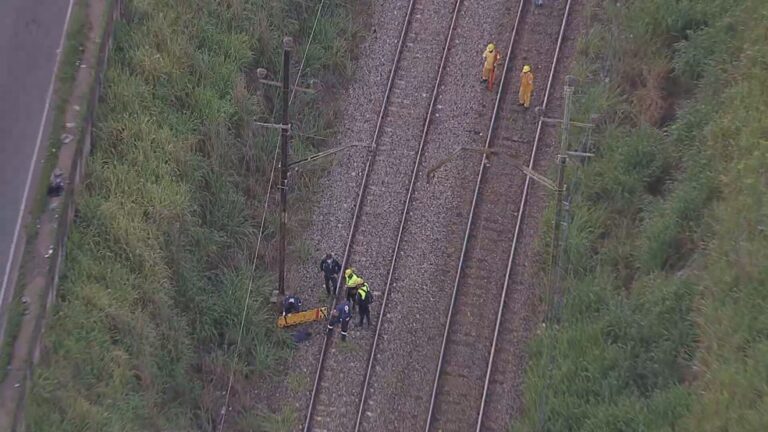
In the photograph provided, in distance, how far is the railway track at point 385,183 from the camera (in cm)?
1505

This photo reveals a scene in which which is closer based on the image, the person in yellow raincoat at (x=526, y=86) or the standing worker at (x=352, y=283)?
the standing worker at (x=352, y=283)

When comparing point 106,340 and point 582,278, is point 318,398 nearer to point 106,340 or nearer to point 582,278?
point 106,340

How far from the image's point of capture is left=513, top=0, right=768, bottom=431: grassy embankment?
11914mm

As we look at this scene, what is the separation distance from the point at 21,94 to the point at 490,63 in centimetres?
937

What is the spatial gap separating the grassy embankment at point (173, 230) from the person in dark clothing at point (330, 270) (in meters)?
1.11

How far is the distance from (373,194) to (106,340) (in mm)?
6414

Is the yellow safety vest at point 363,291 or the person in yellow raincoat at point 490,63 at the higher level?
the person in yellow raincoat at point 490,63

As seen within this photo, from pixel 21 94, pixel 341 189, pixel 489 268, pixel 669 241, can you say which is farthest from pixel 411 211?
pixel 21 94

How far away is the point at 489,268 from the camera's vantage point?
1645cm

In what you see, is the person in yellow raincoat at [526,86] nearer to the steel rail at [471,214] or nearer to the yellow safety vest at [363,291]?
the steel rail at [471,214]

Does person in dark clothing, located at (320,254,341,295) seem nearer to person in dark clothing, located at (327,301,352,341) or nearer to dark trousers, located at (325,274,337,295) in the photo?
dark trousers, located at (325,274,337,295)

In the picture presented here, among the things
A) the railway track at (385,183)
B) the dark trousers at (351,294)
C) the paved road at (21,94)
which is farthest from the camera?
Result: the dark trousers at (351,294)

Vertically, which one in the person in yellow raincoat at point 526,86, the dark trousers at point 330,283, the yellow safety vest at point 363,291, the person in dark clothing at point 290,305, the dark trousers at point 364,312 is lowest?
the person in dark clothing at point 290,305

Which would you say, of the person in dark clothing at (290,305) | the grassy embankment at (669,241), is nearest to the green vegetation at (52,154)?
the person in dark clothing at (290,305)
